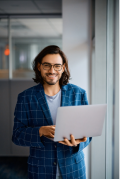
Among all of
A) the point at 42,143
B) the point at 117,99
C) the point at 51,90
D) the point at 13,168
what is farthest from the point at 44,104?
the point at 13,168

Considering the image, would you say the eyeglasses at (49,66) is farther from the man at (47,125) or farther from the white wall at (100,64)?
the white wall at (100,64)

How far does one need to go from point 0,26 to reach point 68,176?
4057 mm

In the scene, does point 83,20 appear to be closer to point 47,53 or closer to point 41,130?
point 47,53

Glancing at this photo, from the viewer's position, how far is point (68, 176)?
3.75 ft

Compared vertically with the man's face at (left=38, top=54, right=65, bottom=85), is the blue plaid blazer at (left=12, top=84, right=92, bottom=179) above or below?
below

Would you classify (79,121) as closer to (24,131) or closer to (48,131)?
(48,131)

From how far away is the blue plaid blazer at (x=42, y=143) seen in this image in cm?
114

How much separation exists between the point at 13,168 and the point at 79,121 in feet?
9.17

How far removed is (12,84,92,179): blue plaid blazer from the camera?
1.14m

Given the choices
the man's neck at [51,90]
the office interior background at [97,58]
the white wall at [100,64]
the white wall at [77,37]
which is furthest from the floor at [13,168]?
the man's neck at [51,90]

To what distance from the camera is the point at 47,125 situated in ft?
3.77

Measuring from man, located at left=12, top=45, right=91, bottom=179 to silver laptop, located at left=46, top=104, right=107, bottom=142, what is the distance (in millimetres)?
161

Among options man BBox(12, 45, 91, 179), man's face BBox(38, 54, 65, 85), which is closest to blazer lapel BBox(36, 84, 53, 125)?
man BBox(12, 45, 91, 179)

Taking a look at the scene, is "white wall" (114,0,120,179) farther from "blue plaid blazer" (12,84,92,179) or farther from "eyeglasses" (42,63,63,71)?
"eyeglasses" (42,63,63,71)
